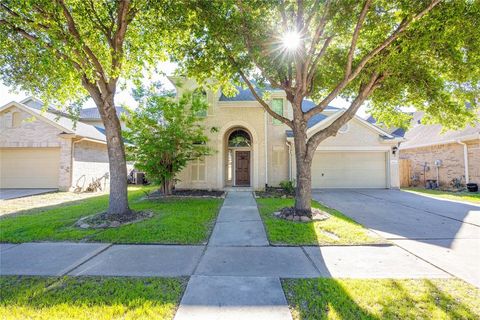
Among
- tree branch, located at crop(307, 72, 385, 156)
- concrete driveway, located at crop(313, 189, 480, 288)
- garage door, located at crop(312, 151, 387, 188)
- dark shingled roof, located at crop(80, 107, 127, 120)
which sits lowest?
concrete driveway, located at crop(313, 189, 480, 288)

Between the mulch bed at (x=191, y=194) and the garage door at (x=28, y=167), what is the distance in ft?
24.0

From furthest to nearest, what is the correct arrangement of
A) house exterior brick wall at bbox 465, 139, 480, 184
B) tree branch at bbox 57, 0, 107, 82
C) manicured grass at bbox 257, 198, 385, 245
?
house exterior brick wall at bbox 465, 139, 480, 184 < tree branch at bbox 57, 0, 107, 82 < manicured grass at bbox 257, 198, 385, 245

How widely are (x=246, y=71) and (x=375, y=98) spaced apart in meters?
5.19

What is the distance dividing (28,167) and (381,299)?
1855cm

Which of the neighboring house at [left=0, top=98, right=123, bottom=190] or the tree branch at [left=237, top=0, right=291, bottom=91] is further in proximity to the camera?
the neighboring house at [left=0, top=98, right=123, bottom=190]

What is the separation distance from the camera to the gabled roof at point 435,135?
13.3 metres

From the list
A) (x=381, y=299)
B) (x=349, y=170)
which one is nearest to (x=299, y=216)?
(x=381, y=299)

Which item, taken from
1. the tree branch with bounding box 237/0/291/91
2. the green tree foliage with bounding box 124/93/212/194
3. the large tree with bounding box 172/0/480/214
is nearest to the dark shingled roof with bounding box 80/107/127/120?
the green tree foliage with bounding box 124/93/212/194

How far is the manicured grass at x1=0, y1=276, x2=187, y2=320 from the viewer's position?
261 cm

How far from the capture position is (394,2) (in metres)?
6.23

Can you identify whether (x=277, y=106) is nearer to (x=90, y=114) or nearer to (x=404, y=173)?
(x=404, y=173)

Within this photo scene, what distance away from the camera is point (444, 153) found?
49.5ft

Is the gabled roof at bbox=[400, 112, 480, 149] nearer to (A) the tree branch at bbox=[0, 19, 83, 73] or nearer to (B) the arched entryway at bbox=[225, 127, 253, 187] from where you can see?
(B) the arched entryway at bbox=[225, 127, 253, 187]

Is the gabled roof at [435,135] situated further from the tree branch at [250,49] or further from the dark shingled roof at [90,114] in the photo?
the dark shingled roof at [90,114]
